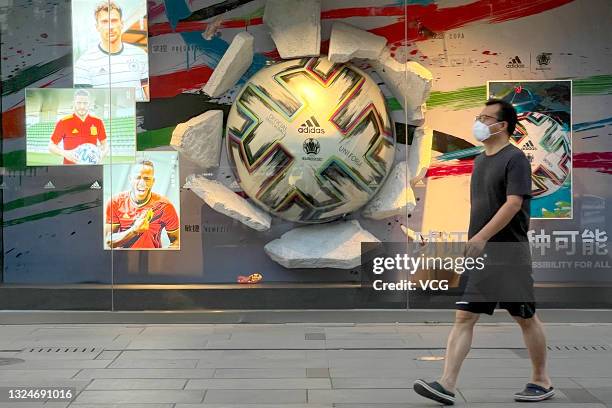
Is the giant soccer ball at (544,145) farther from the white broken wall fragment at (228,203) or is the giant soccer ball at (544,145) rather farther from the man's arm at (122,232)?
the man's arm at (122,232)

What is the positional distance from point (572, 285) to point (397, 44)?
2995 mm

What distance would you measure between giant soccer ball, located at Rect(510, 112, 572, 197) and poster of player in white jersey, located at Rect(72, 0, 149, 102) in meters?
3.82

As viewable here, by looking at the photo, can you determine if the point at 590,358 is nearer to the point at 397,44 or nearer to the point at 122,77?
the point at 397,44

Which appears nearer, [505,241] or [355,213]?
[505,241]

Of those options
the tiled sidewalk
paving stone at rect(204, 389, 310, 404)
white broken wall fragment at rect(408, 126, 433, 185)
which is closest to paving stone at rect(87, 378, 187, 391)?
the tiled sidewalk

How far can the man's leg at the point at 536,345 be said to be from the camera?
5.86m

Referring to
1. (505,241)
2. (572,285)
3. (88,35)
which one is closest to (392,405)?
(505,241)

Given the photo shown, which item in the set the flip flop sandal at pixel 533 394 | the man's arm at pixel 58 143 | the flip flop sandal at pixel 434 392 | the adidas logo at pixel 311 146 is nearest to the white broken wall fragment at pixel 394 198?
the adidas logo at pixel 311 146

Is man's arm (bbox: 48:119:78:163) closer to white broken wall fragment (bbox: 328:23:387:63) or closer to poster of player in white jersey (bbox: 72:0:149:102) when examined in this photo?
poster of player in white jersey (bbox: 72:0:149:102)

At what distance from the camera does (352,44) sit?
904 cm

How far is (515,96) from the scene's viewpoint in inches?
369

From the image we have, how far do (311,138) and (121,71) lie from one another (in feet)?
6.85

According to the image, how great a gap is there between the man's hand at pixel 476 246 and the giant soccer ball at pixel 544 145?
3.86 m

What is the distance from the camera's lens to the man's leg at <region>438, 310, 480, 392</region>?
5727 mm
